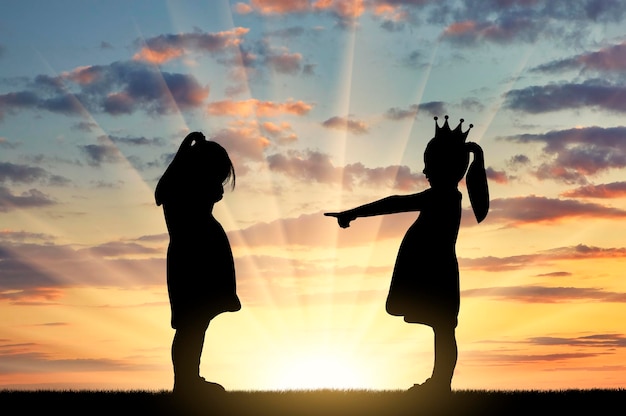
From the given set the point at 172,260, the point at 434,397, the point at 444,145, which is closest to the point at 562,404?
the point at 434,397

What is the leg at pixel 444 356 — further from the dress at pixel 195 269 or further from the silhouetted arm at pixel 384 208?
the dress at pixel 195 269

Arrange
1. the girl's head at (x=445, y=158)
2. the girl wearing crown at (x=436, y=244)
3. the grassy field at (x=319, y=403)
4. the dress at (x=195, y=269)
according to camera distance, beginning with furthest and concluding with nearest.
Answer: the girl's head at (x=445, y=158)
the girl wearing crown at (x=436, y=244)
the dress at (x=195, y=269)
the grassy field at (x=319, y=403)

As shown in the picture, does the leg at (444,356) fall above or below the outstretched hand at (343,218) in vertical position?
below

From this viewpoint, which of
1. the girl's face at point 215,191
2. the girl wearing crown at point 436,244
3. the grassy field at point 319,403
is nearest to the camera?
the grassy field at point 319,403

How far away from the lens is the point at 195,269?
36.2 ft

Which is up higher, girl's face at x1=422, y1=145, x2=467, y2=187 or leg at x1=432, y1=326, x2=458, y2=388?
girl's face at x1=422, y1=145, x2=467, y2=187

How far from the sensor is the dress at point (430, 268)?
11.2 metres

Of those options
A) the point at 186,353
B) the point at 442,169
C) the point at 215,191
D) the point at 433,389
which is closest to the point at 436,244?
the point at 442,169

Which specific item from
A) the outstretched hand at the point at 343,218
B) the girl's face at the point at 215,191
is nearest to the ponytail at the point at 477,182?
the outstretched hand at the point at 343,218

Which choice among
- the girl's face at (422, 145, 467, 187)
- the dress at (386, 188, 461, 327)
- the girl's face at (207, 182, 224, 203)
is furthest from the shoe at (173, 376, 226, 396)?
the girl's face at (422, 145, 467, 187)

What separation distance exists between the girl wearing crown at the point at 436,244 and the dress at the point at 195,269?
151 centimetres

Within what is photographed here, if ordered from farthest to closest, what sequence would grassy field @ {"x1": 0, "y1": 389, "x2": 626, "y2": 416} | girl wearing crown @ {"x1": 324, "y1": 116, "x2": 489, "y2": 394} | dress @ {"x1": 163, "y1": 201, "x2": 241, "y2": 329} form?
girl wearing crown @ {"x1": 324, "y1": 116, "x2": 489, "y2": 394} → dress @ {"x1": 163, "y1": 201, "x2": 241, "y2": 329} → grassy field @ {"x1": 0, "y1": 389, "x2": 626, "y2": 416}

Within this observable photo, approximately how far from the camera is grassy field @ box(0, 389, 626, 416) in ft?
34.2

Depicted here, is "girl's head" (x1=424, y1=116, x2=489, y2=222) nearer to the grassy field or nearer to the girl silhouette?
the grassy field
